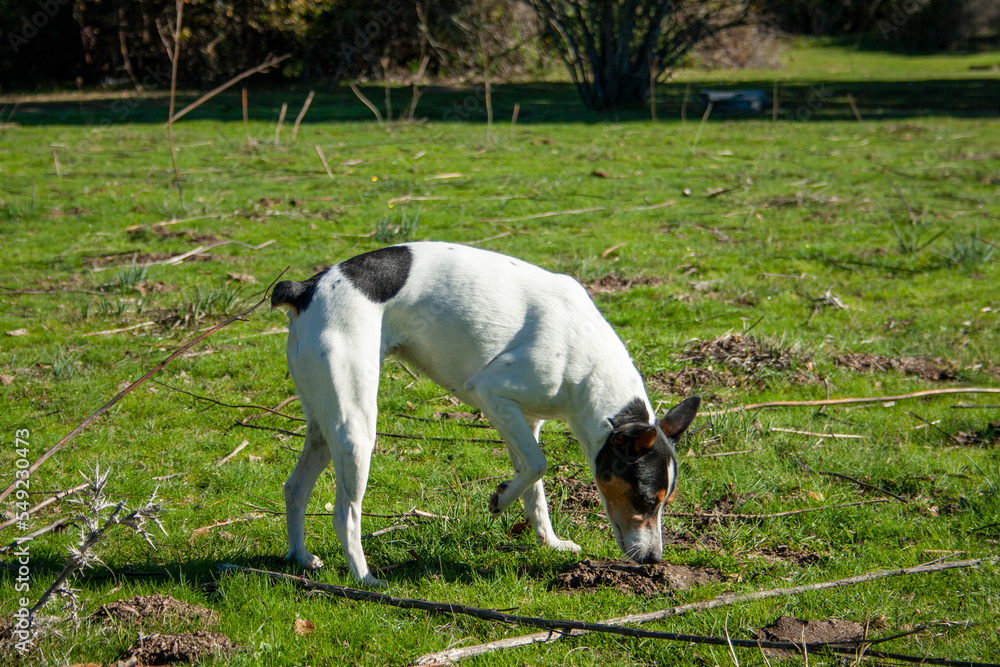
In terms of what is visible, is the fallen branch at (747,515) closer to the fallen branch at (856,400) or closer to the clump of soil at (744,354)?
the fallen branch at (856,400)

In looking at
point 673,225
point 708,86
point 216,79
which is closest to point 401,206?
point 673,225

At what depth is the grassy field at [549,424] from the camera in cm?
382

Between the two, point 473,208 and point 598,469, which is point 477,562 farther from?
point 473,208

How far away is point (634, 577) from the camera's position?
13.3 feet

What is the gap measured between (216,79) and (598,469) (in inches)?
1013

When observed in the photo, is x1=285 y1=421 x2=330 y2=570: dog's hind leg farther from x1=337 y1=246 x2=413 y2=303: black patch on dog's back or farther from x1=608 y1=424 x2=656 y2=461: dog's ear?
x1=608 y1=424 x2=656 y2=461: dog's ear

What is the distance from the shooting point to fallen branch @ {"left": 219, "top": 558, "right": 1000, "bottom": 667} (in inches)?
128

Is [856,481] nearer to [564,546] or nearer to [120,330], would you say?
[564,546]

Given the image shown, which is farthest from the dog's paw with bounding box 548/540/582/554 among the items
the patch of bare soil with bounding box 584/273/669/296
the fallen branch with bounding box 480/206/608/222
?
the fallen branch with bounding box 480/206/608/222

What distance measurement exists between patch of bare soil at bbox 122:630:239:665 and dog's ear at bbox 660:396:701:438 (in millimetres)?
2193

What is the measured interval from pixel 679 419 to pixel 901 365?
3.65 meters

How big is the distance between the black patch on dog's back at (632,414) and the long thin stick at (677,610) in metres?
0.87

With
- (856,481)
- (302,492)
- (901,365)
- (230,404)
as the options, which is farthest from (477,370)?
(901,365)

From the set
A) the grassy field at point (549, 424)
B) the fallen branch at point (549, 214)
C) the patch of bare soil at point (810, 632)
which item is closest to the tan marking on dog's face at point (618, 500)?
the grassy field at point (549, 424)
